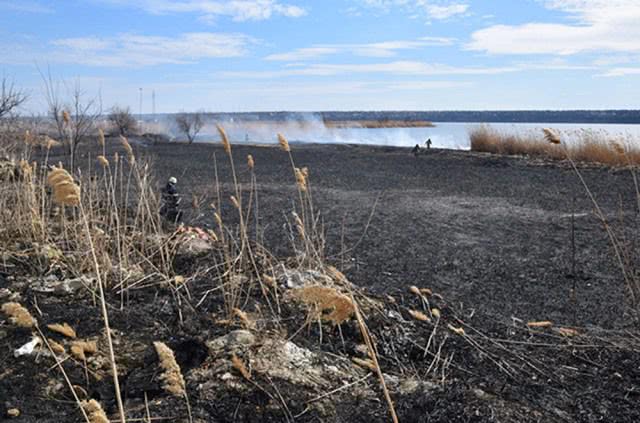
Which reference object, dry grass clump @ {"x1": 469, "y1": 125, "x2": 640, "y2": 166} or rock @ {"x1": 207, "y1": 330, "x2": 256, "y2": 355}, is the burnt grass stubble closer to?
rock @ {"x1": 207, "y1": 330, "x2": 256, "y2": 355}

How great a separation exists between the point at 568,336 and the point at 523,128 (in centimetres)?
1561

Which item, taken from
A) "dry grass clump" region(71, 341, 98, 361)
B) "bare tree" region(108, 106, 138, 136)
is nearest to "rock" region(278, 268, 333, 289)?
"dry grass clump" region(71, 341, 98, 361)

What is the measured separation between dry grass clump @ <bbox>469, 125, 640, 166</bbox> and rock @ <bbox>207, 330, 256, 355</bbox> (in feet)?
36.8

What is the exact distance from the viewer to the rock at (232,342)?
2389mm

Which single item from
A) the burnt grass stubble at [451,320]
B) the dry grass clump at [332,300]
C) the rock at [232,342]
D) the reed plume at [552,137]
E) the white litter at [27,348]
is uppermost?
the reed plume at [552,137]

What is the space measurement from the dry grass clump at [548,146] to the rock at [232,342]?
11205 mm

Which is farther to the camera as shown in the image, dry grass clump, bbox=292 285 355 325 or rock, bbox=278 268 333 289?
rock, bbox=278 268 333 289

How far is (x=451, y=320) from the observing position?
3111 millimetres

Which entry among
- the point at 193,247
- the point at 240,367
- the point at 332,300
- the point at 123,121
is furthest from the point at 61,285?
the point at 123,121

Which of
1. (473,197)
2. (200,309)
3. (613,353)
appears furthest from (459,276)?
(473,197)

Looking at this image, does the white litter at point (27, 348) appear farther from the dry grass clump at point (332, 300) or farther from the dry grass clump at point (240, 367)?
the dry grass clump at point (332, 300)

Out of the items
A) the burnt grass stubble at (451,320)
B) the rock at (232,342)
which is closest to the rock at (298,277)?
the burnt grass stubble at (451,320)

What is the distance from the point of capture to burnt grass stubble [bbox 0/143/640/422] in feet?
6.83

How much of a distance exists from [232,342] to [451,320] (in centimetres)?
128
